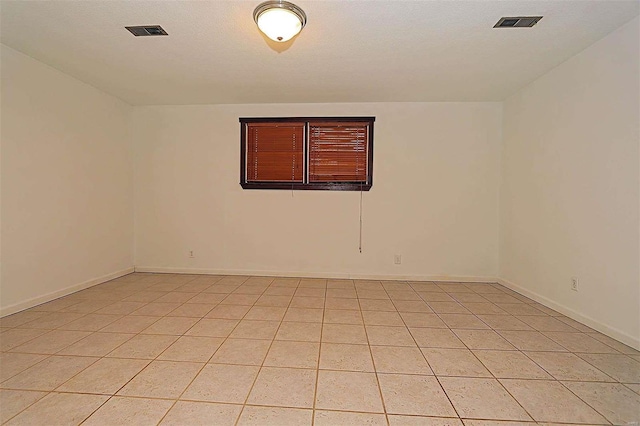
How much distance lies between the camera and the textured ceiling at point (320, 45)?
7.54 feet

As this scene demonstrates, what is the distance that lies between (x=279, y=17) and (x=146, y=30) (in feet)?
4.29

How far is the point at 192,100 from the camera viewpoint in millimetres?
4379

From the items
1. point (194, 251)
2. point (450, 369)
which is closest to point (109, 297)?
point (194, 251)

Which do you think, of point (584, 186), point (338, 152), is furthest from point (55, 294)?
point (584, 186)

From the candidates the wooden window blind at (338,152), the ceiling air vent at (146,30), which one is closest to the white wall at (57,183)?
the ceiling air vent at (146,30)

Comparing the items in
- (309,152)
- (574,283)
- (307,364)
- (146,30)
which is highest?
(146,30)

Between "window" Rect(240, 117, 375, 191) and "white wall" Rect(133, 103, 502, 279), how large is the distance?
13 centimetres

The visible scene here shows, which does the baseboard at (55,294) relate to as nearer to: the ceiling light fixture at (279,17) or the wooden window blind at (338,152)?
the wooden window blind at (338,152)

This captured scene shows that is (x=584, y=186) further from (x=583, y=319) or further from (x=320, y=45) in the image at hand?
(x=320, y=45)

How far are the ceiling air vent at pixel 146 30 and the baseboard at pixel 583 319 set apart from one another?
15.1 feet

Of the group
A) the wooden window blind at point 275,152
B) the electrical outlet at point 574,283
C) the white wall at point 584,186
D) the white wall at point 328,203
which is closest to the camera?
the white wall at point 584,186

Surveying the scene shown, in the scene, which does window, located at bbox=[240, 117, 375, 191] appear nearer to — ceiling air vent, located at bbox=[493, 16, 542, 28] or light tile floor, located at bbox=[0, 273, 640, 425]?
light tile floor, located at bbox=[0, 273, 640, 425]

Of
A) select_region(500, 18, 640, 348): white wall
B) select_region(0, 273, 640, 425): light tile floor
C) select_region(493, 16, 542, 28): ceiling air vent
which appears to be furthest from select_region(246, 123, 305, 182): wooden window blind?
select_region(500, 18, 640, 348): white wall

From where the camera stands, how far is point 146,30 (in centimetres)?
261
